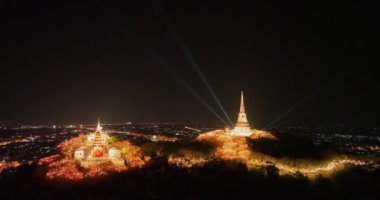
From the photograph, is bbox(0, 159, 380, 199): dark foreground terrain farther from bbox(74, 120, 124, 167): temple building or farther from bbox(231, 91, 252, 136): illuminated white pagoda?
bbox(231, 91, 252, 136): illuminated white pagoda

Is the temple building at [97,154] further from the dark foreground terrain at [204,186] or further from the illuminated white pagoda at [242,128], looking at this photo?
the illuminated white pagoda at [242,128]

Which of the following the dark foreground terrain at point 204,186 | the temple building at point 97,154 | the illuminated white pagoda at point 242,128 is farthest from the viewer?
the illuminated white pagoda at point 242,128

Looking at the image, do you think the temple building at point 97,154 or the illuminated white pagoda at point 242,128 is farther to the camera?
the illuminated white pagoda at point 242,128

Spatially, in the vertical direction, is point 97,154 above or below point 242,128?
below

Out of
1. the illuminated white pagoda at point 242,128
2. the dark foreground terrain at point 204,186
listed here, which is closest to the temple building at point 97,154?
the dark foreground terrain at point 204,186

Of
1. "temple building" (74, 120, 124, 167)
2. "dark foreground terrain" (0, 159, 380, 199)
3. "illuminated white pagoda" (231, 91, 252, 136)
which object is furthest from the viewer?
"illuminated white pagoda" (231, 91, 252, 136)

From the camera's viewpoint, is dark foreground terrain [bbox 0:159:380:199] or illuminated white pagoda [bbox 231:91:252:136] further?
illuminated white pagoda [bbox 231:91:252:136]

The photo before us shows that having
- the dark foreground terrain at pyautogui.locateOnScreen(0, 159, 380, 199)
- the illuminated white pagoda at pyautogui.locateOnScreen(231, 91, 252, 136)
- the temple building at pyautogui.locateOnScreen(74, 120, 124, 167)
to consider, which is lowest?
the dark foreground terrain at pyautogui.locateOnScreen(0, 159, 380, 199)

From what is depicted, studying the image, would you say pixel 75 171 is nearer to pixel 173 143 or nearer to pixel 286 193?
pixel 173 143

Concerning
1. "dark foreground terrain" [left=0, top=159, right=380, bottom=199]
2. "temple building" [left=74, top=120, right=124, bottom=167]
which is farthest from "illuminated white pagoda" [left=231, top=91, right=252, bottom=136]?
"temple building" [left=74, top=120, right=124, bottom=167]

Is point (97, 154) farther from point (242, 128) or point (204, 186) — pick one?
point (242, 128)

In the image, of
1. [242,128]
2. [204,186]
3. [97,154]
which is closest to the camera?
[204,186]

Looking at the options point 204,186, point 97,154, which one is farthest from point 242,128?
point 97,154
